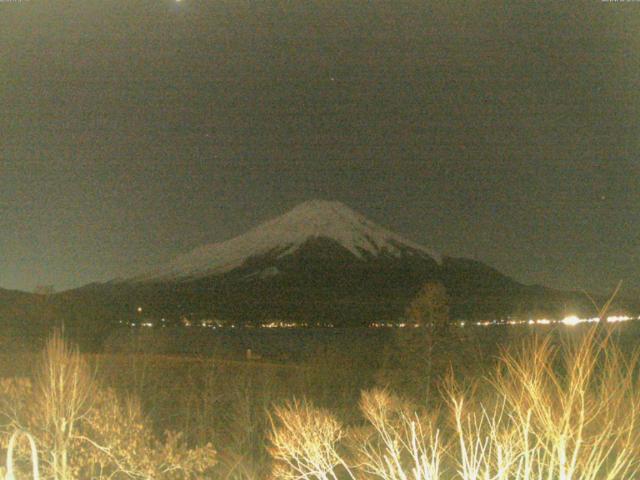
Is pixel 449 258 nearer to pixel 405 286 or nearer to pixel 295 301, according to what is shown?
pixel 405 286

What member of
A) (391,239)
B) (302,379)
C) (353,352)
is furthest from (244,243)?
(302,379)

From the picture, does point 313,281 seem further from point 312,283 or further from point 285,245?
point 285,245

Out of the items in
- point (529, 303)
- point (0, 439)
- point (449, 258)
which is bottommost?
point (0, 439)

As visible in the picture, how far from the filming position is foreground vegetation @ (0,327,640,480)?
6895 millimetres

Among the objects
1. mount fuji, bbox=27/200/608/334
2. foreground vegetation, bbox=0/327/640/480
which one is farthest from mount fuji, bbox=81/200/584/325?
foreground vegetation, bbox=0/327/640/480

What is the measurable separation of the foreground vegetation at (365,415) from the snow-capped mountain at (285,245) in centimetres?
10097

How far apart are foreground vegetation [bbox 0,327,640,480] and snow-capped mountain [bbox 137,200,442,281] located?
10097 centimetres

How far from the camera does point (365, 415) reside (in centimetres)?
1941

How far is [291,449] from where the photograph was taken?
9.45 metres

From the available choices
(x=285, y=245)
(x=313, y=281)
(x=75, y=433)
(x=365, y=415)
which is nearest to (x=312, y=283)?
(x=313, y=281)

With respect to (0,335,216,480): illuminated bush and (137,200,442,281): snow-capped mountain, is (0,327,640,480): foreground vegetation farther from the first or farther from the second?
(137,200,442,281): snow-capped mountain

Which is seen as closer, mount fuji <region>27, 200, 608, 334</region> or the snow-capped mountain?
mount fuji <region>27, 200, 608, 334</region>

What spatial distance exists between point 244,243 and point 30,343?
133 m

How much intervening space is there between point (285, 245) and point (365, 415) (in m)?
152
